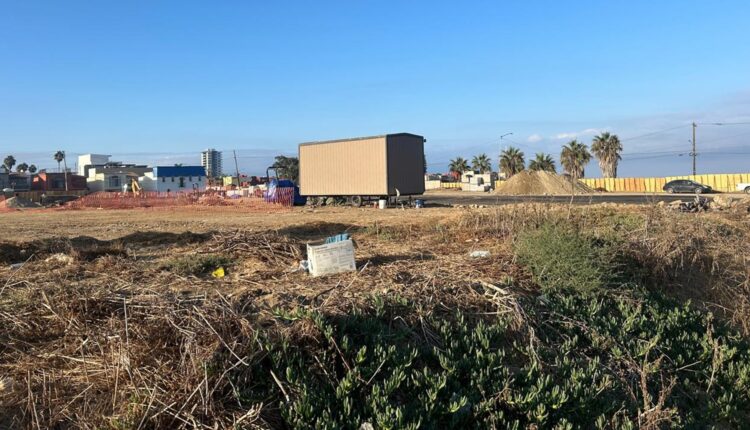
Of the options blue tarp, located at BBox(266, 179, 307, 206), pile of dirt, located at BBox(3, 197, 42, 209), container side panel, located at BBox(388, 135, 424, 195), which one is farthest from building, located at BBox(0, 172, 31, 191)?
container side panel, located at BBox(388, 135, 424, 195)

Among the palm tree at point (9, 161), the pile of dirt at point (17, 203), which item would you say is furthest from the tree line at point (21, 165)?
the pile of dirt at point (17, 203)

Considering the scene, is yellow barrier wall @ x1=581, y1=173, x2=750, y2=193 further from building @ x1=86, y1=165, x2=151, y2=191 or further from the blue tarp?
building @ x1=86, y1=165, x2=151, y2=191

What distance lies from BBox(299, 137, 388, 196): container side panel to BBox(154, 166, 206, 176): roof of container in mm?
52880

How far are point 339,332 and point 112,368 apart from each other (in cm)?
161

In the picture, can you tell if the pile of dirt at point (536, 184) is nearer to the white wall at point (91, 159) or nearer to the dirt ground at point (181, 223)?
the dirt ground at point (181, 223)

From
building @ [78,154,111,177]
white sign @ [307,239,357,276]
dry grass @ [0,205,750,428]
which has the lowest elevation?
dry grass @ [0,205,750,428]

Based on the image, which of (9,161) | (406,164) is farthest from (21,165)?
(406,164)

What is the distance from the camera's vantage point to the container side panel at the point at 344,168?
2881cm

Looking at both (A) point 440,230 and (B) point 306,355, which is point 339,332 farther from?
(A) point 440,230

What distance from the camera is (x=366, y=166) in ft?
96.6

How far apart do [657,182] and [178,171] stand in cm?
6177

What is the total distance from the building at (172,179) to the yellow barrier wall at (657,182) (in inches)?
2072

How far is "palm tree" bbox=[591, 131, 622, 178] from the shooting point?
75.1 metres

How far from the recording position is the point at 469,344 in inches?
177
